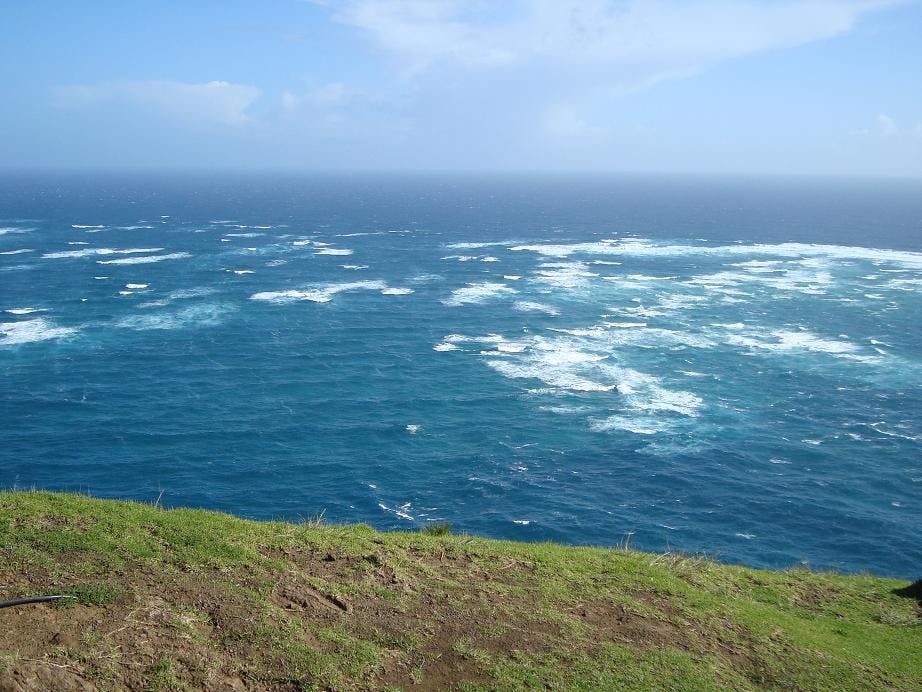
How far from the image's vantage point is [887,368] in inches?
2544

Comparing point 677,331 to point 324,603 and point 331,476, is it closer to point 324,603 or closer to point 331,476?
point 331,476

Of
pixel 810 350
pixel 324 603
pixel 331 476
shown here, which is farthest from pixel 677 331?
pixel 324 603

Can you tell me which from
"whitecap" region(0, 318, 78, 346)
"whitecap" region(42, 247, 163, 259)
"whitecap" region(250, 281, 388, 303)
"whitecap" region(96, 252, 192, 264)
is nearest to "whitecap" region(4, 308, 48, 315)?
"whitecap" region(0, 318, 78, 346)

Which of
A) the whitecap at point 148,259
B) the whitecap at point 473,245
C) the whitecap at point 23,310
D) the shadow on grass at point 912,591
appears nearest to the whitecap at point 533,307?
the whitecap at point 473,245

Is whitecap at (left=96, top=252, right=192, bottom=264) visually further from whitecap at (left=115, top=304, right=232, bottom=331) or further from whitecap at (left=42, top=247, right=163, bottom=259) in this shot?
whitecap at (left=115, top=304, right=232, bottom=331)

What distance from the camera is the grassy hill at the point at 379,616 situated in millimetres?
11992

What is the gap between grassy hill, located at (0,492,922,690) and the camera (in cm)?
1199

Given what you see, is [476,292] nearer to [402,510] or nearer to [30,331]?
[30,331]

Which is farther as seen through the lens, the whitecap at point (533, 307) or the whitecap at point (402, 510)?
the whitecap at point (533, 307)

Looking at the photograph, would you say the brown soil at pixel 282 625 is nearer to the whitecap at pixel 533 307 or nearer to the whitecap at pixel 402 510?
the whitecap at pixel 402 510

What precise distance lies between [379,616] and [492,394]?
144 ft

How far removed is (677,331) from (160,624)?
6758 centimetres

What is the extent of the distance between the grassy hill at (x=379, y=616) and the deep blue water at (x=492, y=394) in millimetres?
22436

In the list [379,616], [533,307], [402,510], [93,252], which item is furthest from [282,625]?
[93,252]
